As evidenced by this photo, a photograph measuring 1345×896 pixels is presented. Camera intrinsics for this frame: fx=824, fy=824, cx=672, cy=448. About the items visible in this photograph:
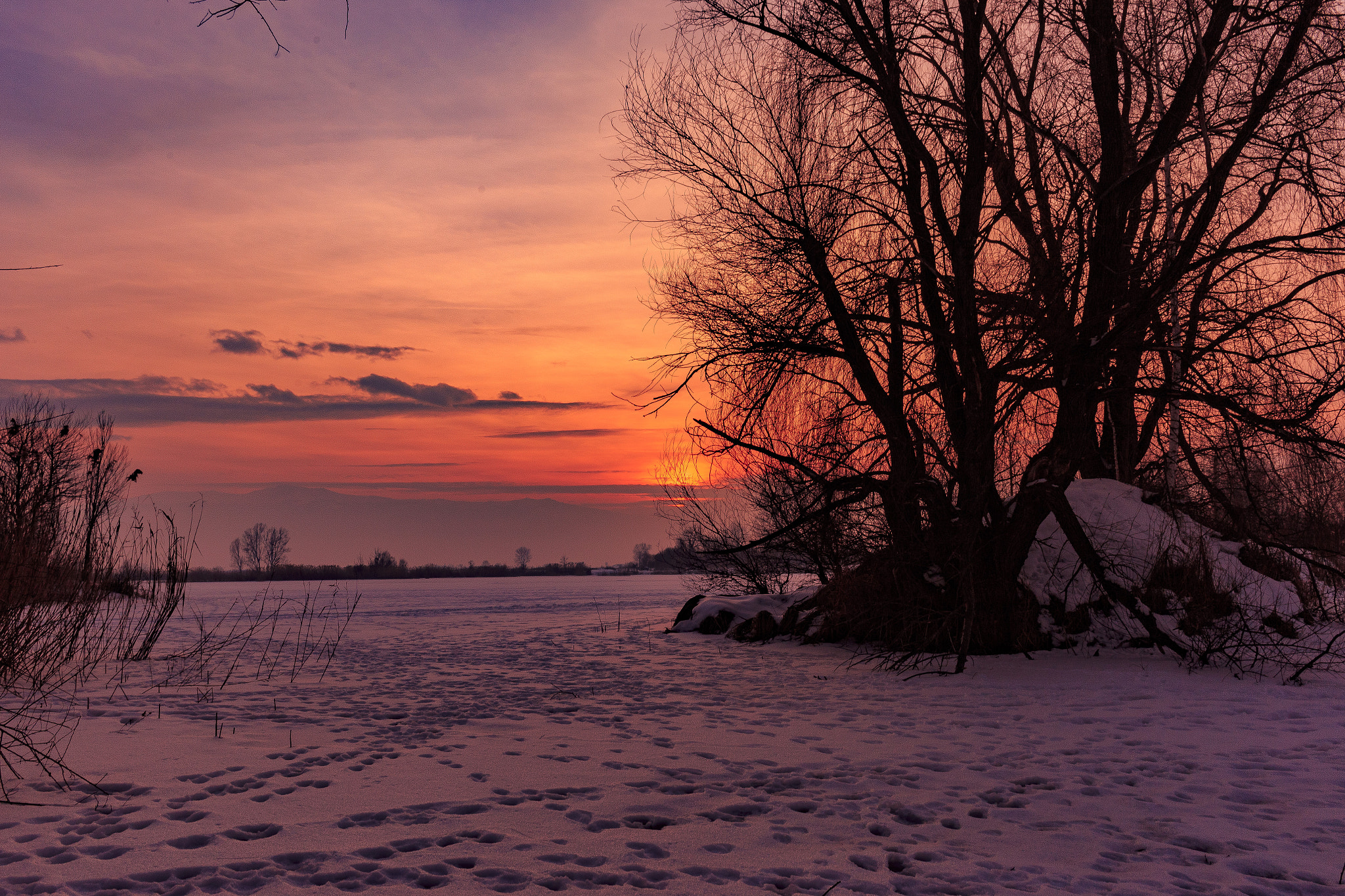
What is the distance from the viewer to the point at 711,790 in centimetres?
512

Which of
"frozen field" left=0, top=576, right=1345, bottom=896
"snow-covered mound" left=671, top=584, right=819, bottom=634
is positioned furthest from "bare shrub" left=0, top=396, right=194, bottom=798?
"snow-covered mound" left=671, top=584, right=819, bottom=634

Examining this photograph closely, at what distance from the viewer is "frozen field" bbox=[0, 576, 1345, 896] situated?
3.79 m

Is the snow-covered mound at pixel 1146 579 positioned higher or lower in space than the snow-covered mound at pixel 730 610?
→ higher

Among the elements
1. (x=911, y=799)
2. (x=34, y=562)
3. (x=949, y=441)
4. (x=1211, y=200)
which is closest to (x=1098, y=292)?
(x=1211, y=200)

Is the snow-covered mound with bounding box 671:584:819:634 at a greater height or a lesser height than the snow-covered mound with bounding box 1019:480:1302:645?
lesser

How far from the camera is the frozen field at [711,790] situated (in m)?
3.79

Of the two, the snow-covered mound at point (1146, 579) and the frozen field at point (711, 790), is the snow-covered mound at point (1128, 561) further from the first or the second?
the frozen field at point (711, 790)

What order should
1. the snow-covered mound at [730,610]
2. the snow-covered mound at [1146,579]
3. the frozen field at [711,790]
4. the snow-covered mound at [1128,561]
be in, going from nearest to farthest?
the frozen field at [711,790]
the snow-covered mound at [1146,579]
the snow-covered mound at [1128,561]
the snow-covered mound at [730,610]

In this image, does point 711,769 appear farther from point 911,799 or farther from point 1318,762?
point 1318,762

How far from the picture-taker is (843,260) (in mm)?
11500

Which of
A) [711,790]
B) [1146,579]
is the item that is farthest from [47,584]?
[1146,579]

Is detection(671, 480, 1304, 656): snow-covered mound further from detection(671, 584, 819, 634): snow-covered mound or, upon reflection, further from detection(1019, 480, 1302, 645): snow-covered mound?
detection(671, 584, 819, 634): snow-covered mound

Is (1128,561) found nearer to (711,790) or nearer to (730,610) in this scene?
(730,610)

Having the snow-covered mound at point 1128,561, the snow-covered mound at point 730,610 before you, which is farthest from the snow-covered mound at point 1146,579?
the snow-covered mound at point 730,610
